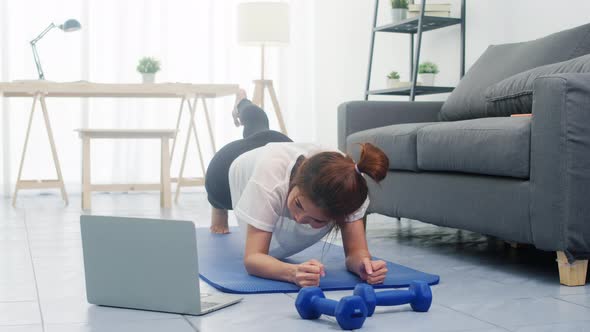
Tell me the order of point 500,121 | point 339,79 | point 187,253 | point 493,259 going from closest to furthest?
point 187,253, point 500,121, point 493,259, point 339,79

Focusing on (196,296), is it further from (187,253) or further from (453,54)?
(453,54)

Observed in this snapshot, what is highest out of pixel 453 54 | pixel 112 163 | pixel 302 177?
pixel 453 54

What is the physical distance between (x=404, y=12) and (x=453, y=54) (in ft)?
1.22

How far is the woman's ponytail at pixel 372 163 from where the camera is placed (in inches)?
72.7

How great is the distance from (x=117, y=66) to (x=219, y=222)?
3.07 m

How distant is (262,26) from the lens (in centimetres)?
510

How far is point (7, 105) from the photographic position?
558 cm

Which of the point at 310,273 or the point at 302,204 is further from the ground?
the point at 302,204

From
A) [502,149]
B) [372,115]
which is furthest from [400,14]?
[502,149]

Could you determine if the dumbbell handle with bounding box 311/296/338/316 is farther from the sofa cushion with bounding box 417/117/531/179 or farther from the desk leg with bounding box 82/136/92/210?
the desk leg with bounding box 82/136/92/210

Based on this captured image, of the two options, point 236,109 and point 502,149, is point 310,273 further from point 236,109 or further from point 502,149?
point 236,109

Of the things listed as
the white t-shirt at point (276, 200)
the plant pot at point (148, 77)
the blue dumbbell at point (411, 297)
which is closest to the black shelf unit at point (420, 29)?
the plant pot at point (148, 77)

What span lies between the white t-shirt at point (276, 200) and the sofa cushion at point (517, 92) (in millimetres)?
878

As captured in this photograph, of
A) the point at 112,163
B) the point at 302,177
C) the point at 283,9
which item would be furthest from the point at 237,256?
the point at 112,163
